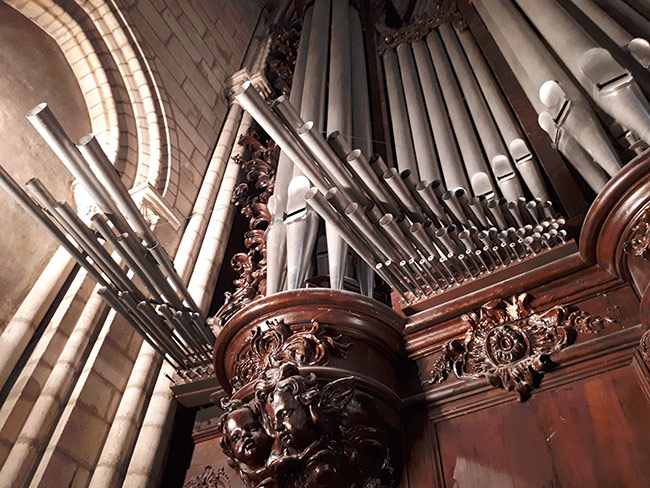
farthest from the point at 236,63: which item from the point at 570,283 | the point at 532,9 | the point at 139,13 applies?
the point at 570,283

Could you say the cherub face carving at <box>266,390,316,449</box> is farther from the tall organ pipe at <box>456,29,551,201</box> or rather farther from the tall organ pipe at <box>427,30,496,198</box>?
the tall organ pipe at <box>456,29,551,201</box>

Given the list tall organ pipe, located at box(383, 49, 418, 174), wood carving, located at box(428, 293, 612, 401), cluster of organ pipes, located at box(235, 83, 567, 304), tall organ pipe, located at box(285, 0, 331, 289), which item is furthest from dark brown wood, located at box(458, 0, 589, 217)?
tall organ pipe, located at box(285, 0, 331, 289)

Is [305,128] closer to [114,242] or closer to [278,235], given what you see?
[278,235]

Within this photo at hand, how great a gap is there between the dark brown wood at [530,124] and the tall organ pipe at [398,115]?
2.27ft

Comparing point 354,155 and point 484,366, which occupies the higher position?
point 354,155

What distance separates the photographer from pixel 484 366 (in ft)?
6.65

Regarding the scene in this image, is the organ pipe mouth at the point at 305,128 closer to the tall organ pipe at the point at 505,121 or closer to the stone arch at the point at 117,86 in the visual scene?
the tall organ pipe at the point at 505,121

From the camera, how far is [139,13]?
5.10 m

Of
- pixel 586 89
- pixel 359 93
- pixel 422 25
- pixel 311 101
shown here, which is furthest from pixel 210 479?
pixel 422 25

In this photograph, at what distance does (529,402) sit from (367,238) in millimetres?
881

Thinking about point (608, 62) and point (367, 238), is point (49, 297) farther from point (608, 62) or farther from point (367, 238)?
point (608, 62)

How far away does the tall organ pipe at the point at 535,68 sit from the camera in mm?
2152

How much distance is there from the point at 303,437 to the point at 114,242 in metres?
1.27

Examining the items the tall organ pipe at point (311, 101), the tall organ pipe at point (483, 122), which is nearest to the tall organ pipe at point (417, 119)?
the tall organ pipe at point (483, 122)
